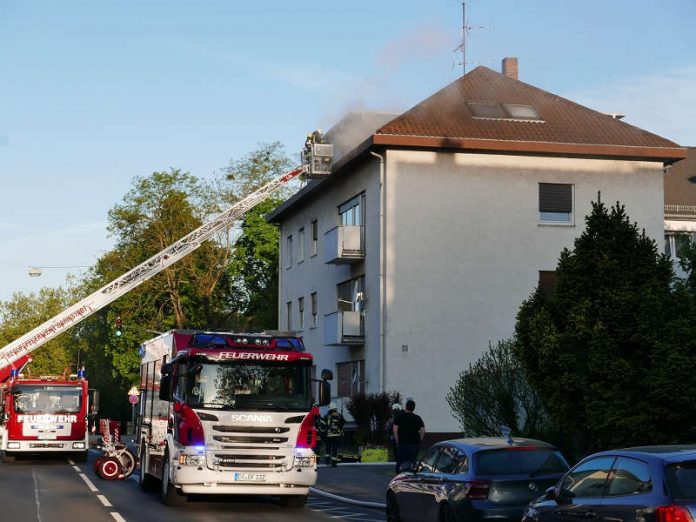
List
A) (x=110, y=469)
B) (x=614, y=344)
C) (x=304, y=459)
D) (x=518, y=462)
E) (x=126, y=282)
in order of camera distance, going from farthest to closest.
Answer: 1. (x=126, y=282)
2. (x=110, y=469)
3. (x=614, y=344)
4. (x=304, y=459)
5. (x=518, y=462)

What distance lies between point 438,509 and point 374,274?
2334cm

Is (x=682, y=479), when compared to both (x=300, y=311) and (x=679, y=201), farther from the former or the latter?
(x=300, y=311)

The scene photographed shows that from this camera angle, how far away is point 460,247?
36094 mm

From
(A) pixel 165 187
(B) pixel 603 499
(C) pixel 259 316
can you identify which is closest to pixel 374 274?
(B) pixel 603 499

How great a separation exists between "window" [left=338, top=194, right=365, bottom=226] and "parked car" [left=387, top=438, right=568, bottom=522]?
24444 mm

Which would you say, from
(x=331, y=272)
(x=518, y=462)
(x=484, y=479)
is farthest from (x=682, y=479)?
(x=331, y=272)

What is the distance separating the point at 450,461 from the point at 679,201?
34360 millimetres

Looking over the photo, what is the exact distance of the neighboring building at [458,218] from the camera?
35.2 m

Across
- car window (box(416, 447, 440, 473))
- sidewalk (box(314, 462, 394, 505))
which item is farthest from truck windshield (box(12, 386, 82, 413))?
car window (box(416, 447, 440, 473))

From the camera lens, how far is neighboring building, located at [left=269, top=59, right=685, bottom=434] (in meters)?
35.2

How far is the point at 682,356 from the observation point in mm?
18031

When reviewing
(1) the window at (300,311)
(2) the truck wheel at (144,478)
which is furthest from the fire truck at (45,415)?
(1) the window at (300,311)

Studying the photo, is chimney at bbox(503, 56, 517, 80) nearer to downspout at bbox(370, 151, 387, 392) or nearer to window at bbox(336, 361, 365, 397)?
downspout at bbox(370, 151, 387, 392)

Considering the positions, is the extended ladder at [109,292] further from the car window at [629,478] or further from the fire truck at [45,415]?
the car window at [629,478]
